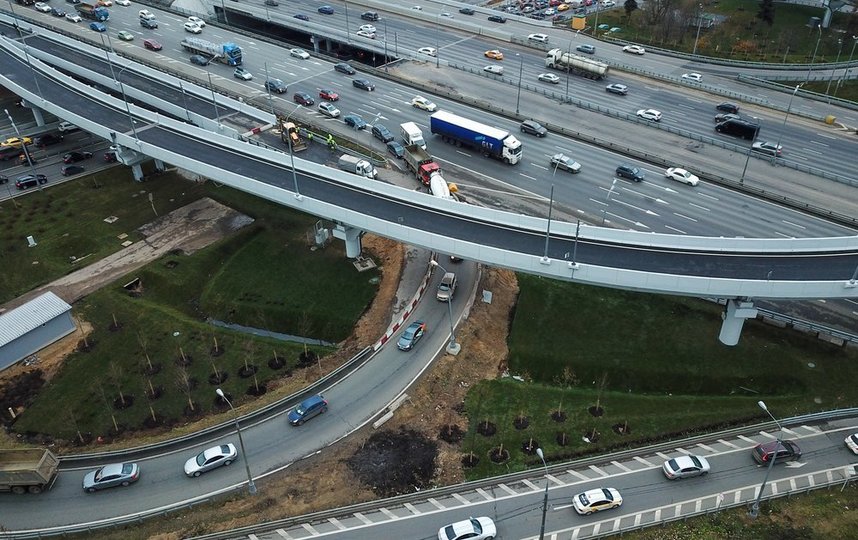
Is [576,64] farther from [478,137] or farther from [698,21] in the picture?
[698,21]

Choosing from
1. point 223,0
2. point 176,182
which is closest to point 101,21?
point 223,0

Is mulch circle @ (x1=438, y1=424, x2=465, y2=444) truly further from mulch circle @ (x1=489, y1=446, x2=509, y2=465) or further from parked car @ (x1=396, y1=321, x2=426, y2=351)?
parked car @ (x1=396, y1=321, x2=426, y2=351)

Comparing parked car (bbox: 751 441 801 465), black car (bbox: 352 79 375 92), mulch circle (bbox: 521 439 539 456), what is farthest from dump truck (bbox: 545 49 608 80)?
mulch circle (bbox: 521 439 539 456)

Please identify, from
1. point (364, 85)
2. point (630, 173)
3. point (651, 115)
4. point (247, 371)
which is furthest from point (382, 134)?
point (247, 371)

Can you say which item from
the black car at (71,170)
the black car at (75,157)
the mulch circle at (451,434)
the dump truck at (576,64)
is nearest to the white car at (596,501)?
the mulch circle at (451,434)

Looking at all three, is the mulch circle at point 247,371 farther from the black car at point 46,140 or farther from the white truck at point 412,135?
the black car at point 46,140

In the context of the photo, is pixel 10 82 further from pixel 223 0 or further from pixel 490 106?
pixel 490 106
